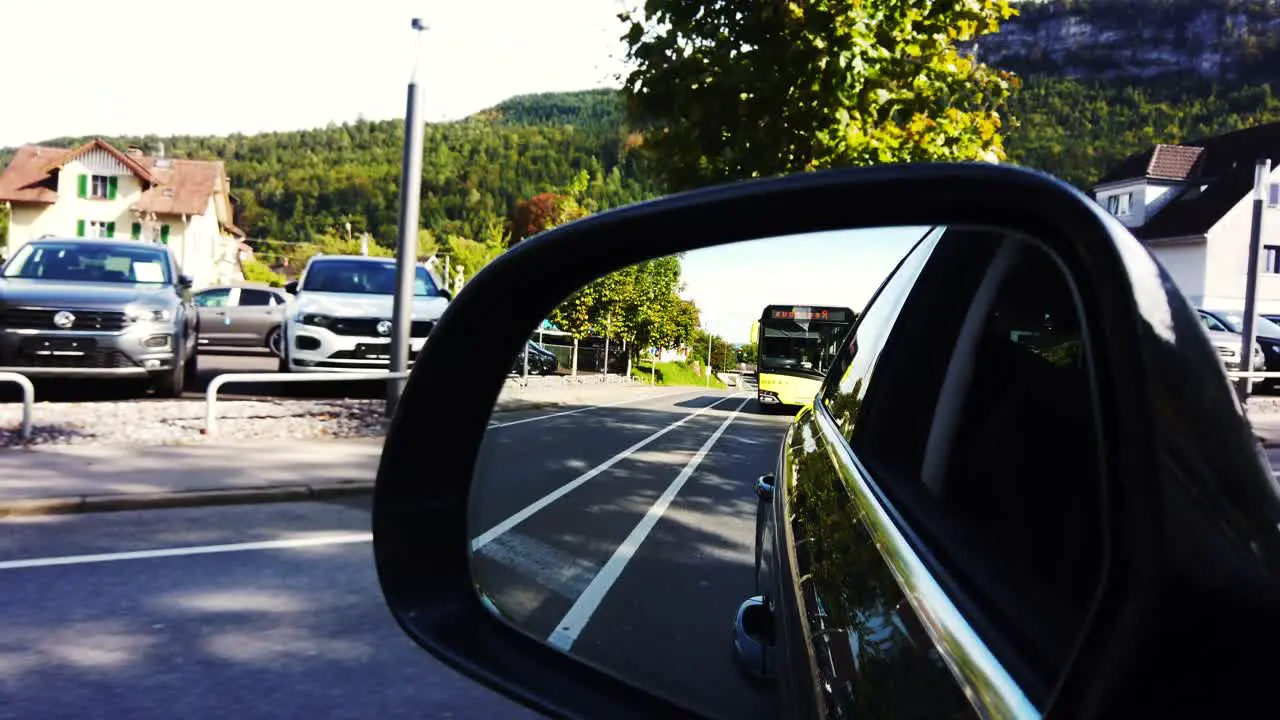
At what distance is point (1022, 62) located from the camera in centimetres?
9669

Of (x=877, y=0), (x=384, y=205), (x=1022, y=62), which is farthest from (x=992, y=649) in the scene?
(x=384, y=205)

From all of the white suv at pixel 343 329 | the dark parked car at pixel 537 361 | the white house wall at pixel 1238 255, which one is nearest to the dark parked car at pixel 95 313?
the white suv at pixel 343 329

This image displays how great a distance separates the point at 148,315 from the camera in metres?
13.1

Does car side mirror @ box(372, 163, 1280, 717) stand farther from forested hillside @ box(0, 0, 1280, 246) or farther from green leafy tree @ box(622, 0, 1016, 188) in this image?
forested hillside @ box(0, 0, 1280, 246)

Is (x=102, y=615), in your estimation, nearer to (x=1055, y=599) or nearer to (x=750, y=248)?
(x=750, y=248)

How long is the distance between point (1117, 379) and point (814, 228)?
563mm

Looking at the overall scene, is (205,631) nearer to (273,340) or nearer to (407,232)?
Result: (407,232)

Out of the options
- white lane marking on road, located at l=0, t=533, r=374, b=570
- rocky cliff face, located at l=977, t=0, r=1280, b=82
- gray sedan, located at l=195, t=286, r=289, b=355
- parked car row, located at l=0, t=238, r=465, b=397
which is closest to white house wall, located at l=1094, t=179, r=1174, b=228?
white lane marking on road, located at l=0, t=533, r=374, b=570

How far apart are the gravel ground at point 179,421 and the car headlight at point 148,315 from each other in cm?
108

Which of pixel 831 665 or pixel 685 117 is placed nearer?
pixel 831 665

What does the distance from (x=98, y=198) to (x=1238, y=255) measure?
72.9 meters

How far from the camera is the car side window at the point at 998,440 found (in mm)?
757

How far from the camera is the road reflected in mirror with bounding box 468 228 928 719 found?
47.5 inches

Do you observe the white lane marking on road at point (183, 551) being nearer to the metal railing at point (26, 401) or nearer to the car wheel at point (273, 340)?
the metal railing at point (26, 401)
